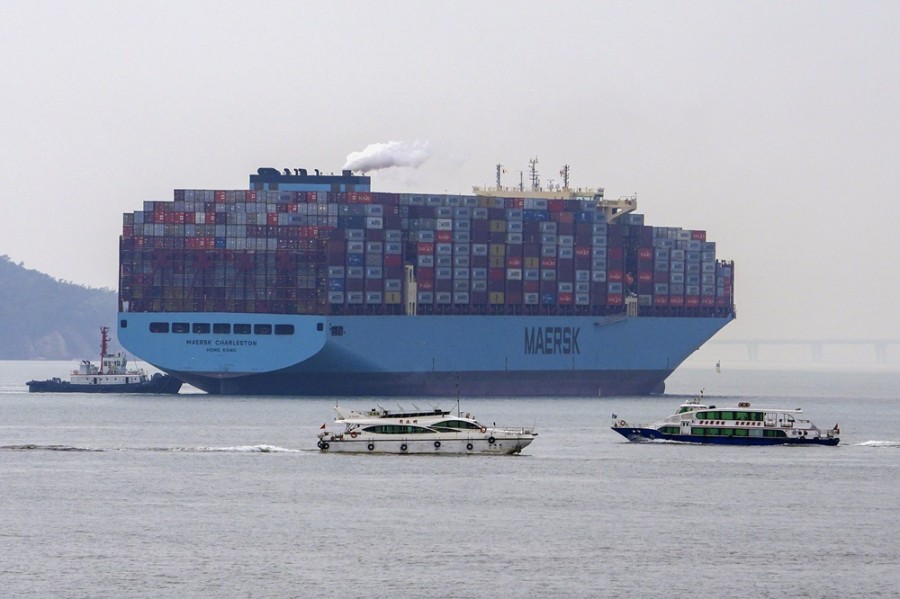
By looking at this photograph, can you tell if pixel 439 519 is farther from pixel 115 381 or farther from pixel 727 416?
pixel 115 381

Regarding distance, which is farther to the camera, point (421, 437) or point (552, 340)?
point (552, 340)

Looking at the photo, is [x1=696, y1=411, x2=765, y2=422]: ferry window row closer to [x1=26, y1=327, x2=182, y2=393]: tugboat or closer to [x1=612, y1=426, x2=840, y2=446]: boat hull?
[x1=612, y1=426, x2=840, y2=446]: boat hull

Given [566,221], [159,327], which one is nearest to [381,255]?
[159,327]

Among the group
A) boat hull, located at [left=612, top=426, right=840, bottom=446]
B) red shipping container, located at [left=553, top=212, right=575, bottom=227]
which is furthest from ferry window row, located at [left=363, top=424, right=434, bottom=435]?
red shipping container, located at [left=553, top=212, right=575, bottom=227]

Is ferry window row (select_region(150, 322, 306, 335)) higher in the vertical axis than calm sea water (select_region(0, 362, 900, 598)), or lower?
higher

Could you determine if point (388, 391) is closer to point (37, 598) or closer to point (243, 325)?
point (243, 325)

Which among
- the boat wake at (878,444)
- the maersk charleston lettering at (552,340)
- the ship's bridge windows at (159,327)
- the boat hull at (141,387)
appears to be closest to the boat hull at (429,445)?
the boat wake at (878,444)

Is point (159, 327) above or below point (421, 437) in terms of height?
above
